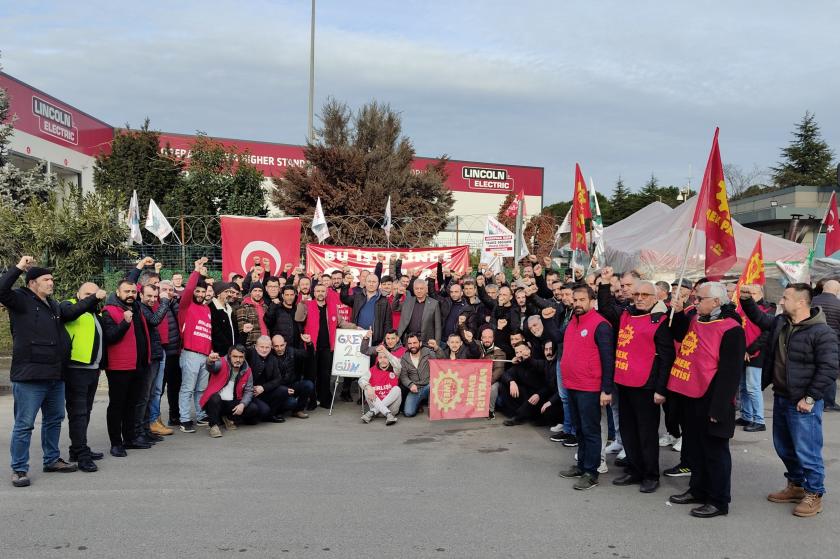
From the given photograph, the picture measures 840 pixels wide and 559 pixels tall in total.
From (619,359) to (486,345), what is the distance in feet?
11.2

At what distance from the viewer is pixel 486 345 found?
31.9 feet

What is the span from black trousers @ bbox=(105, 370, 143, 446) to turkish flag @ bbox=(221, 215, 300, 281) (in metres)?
7.06

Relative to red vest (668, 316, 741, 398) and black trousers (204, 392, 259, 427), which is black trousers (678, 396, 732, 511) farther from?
black trousers (204, 392, 259, 427)

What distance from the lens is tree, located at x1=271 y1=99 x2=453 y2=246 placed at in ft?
90.7

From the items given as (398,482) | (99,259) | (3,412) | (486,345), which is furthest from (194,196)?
(398,482)

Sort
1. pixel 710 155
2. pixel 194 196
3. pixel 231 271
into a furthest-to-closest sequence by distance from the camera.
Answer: pixel 194 196, pixel 231 271, pixel 710 155

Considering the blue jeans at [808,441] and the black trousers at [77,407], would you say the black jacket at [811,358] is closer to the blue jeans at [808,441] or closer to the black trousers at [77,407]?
the blue jeans at [808,441]

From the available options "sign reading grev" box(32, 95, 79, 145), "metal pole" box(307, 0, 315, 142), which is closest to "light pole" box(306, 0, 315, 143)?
"metal pole" box(307, 0, 315, 142)

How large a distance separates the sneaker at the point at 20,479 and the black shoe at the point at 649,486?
219 inches

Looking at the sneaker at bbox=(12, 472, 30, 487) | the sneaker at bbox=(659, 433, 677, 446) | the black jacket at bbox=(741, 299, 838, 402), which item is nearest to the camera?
the black jacket at bbox=(741, 299, 838, 402)

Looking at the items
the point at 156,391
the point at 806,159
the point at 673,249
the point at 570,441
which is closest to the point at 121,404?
the point at 156,391

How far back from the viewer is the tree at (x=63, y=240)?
575 inches

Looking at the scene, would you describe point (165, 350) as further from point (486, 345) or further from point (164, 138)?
point (164, 138)

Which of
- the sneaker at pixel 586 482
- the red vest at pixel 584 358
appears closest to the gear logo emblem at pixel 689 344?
the red vest at pixel 584 358
